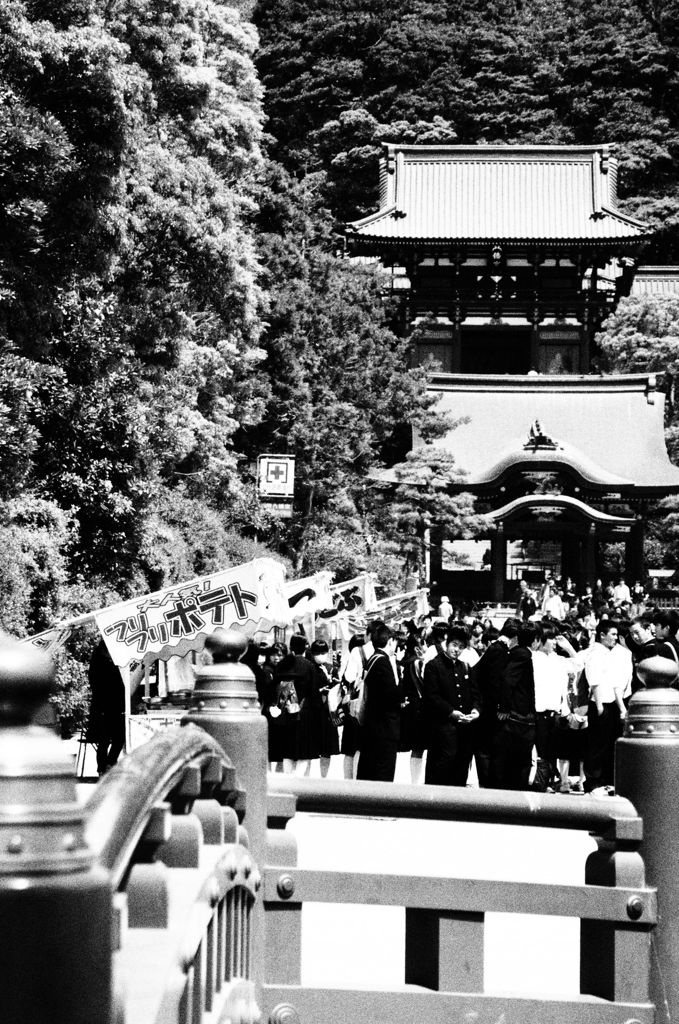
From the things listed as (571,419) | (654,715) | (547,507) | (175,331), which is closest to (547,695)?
(175,331)

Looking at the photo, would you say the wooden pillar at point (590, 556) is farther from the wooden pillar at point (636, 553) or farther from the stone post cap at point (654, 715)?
the stone post cap at point (654, 715)

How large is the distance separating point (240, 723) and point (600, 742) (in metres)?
7.46

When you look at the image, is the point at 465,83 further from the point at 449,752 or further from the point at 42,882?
the point at 42,882

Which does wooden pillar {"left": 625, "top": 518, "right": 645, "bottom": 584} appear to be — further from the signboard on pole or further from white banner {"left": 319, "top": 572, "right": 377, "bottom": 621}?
the signboard on pole

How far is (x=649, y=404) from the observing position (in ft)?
129

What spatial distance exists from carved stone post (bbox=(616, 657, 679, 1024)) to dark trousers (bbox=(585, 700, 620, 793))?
22.2ft

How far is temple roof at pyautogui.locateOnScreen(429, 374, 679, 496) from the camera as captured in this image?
123ft

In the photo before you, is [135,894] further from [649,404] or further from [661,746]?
[649,404]

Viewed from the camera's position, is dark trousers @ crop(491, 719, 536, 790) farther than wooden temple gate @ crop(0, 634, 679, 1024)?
Yes

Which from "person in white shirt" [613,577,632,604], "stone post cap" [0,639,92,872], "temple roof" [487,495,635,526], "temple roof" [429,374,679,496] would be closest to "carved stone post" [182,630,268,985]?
"stone post cap" [0,639,92,872]

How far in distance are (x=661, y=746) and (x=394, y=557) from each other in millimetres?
23192

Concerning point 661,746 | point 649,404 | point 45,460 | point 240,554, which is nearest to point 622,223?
point 649,404

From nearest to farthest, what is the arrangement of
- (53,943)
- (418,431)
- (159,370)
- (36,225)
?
(53,943)
(36,225)
(159,370)
(418,431)

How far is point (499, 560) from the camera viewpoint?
3494 cm
